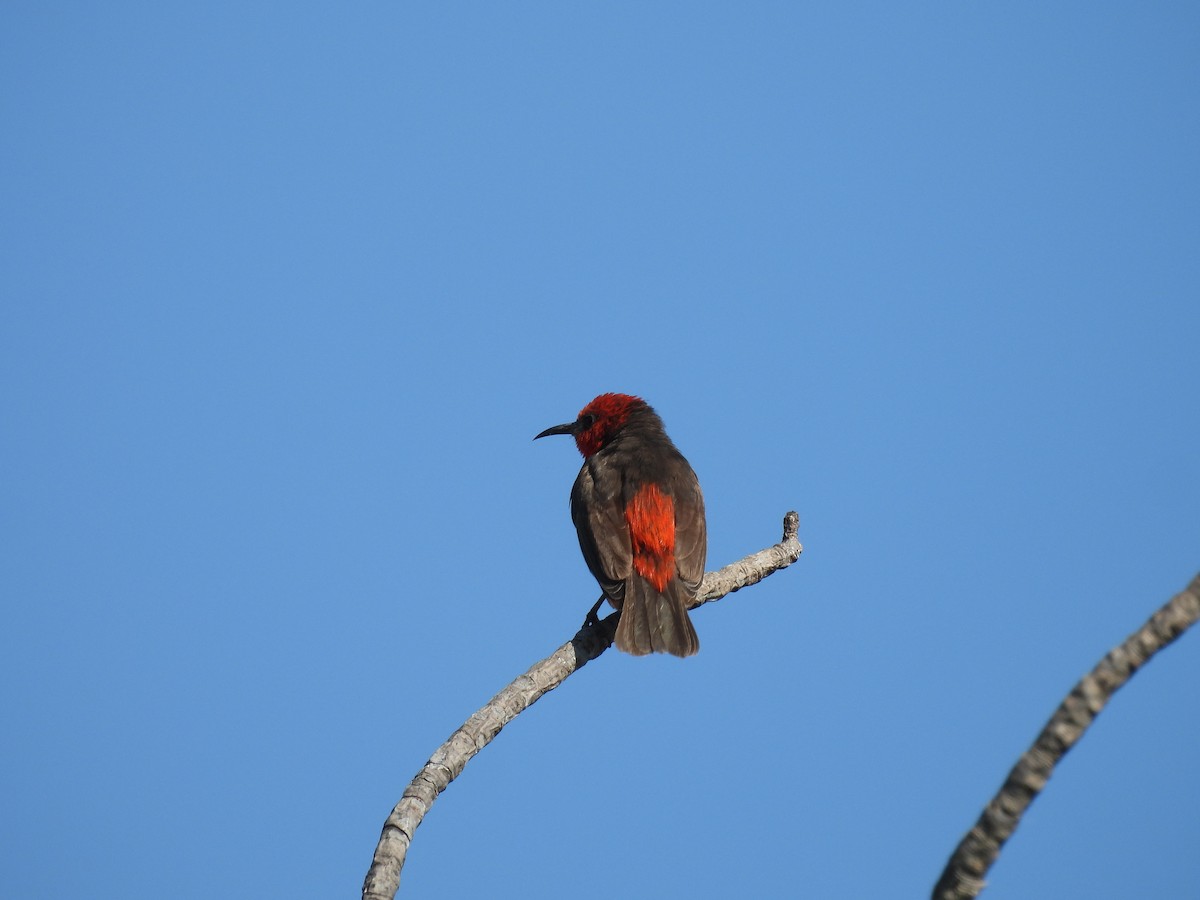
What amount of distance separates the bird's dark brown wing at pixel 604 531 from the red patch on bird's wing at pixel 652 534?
0.06 metres

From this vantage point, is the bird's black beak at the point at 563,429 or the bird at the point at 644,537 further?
the bird's black beak at the point at 563,429

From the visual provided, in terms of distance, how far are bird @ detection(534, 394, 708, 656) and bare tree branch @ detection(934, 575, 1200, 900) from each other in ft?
12.4

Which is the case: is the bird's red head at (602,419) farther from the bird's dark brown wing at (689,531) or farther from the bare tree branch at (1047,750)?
the bare tree branch at (1047,750)

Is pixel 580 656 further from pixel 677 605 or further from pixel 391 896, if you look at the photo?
pixel 391 896

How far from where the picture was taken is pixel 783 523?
22.4ft

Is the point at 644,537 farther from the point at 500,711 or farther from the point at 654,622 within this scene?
the point at 500,711

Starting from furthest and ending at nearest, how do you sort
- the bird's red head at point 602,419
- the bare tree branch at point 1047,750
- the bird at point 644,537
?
the bird's red head at point 602,419, the bird at point 644,537, the bare tree branch at point 1047,750

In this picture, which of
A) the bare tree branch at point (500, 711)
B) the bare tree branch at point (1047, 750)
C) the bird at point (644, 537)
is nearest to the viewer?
the bare tree branch at point (1047, 750)

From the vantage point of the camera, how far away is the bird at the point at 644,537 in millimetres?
6398

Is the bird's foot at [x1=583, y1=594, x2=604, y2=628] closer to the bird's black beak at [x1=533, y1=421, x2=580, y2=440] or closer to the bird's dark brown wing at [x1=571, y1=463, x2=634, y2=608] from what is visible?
the bird's dark brown wing at [x1=571, y1=463, x2=634, y2=608]

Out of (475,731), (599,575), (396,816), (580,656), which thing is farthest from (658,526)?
(396,816)

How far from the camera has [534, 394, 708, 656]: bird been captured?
6.40 m

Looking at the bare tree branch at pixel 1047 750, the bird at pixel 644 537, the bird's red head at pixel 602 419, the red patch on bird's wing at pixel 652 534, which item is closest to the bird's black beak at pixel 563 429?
the bird's red head at pixel 602 419

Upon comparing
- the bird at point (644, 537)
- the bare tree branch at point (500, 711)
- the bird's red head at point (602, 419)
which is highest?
the bird's red head at point (602, 419)
